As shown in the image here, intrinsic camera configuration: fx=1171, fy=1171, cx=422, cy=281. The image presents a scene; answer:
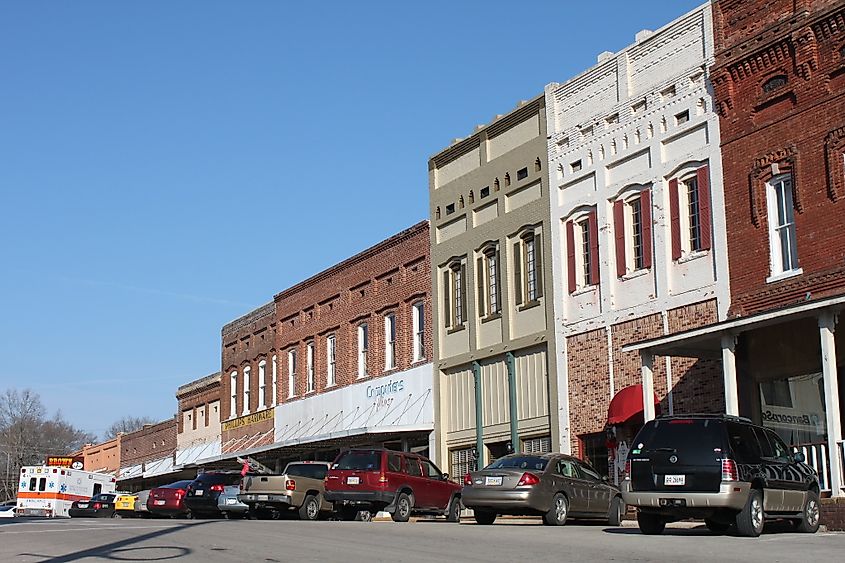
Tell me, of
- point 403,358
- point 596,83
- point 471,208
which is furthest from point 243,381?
point 596,83

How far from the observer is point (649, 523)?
1817 cm

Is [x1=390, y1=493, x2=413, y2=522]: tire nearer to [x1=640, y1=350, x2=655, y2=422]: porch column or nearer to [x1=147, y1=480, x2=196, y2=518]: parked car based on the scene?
[x1=640, y1=350, x2=655, y2=422]: porch column

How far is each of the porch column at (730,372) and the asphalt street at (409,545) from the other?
275cm

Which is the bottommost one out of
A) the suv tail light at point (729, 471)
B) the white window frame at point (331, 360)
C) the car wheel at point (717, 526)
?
the car wheel at point (717, 526)

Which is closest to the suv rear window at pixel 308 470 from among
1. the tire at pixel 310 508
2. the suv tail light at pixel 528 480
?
the tire at pixel 310 508

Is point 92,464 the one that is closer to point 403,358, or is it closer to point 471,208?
point 403,358

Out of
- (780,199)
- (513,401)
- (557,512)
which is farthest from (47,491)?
(780,199)

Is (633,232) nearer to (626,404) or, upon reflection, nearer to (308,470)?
(626,404)

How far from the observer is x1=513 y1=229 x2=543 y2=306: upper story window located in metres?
31.6

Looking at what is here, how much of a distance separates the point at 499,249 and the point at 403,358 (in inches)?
254

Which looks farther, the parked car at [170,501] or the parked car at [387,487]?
the parked car at [170,501]

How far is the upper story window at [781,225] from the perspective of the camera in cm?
2378

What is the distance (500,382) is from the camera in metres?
32.9

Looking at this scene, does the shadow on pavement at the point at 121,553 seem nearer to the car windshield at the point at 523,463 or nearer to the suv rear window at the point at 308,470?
the car windshield at the point at 523,463
